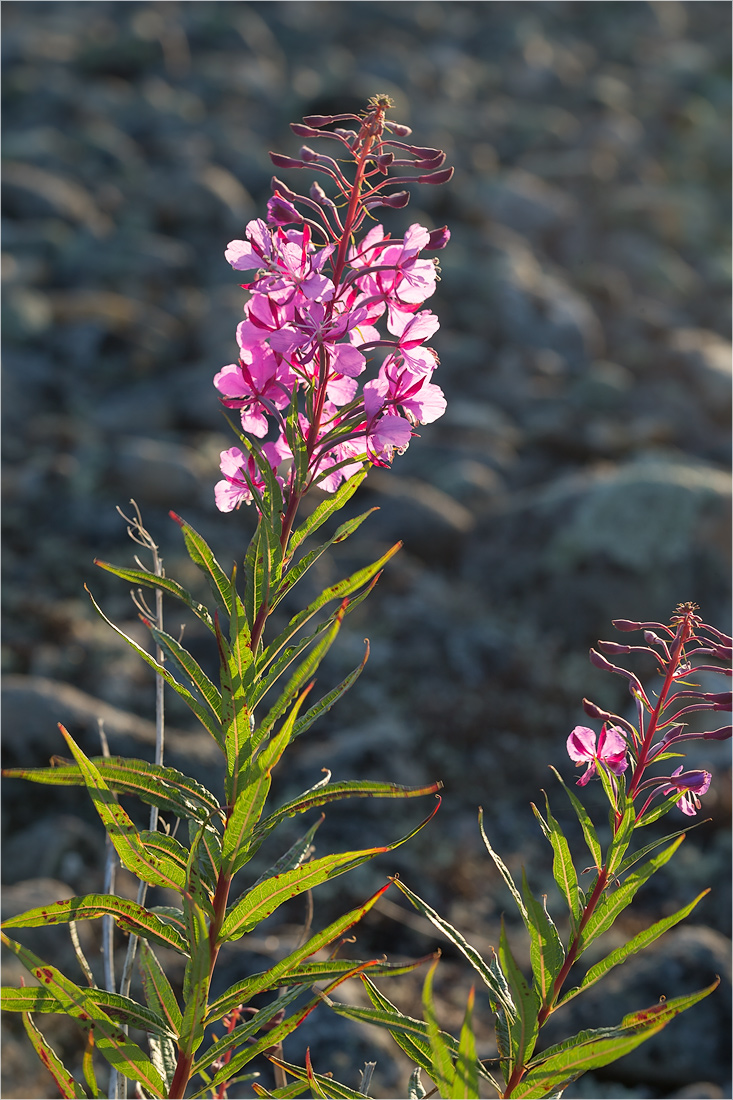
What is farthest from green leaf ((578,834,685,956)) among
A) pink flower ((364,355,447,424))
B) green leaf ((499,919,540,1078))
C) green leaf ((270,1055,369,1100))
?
pink flower ((364,355,447,424))

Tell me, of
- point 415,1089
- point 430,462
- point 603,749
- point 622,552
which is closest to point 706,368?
point 430,462

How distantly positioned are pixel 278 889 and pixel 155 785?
224 mm

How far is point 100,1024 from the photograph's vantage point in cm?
118

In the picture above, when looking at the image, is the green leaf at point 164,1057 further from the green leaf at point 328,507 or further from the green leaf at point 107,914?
the green leaf at point 328,507

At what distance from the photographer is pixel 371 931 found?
333cm

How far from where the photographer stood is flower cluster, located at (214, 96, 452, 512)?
47.8 inches

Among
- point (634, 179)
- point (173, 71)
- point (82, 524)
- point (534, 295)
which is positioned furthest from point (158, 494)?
point (173, 71)

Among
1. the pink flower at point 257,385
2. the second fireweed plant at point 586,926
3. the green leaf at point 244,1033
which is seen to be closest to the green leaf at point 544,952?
the second fireweed plant at point 586,926

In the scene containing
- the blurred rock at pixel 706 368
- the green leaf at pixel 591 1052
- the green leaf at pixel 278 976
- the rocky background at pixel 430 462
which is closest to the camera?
the green leaf at pixel 591 1052

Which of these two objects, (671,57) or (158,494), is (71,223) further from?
(671,57)

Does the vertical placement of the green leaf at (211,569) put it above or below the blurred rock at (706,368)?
below

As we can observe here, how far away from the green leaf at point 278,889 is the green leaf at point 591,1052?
34cm

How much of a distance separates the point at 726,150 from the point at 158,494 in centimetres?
1300

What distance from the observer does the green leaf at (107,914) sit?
1150 millimetres
